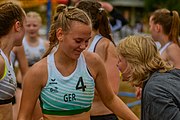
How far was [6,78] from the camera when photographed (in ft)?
10.8

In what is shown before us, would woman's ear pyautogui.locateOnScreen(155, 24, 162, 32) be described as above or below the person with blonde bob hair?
below

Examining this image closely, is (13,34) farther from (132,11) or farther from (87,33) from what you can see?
(132,11)

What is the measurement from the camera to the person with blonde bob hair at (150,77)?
2.60m

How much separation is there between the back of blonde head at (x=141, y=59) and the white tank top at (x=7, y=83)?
91 cm

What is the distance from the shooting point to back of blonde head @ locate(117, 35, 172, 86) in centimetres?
280

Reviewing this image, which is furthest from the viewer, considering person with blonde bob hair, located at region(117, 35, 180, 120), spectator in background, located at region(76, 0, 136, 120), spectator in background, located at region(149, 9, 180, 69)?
spectator in background, located at region(149, 9, 180, 69)

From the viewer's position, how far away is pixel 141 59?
281cm

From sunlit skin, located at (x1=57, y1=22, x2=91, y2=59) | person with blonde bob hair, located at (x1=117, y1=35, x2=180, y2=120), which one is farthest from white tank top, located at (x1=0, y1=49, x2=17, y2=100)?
person with blonde bob hair, located at (x1=117, y1=35, x2=180, y2=120)

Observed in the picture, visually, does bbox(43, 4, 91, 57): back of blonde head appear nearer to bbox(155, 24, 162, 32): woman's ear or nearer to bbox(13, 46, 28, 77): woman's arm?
bbox(155, 24, 162, 32): woman's ear

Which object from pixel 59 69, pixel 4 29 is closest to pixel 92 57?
pixel 59 69

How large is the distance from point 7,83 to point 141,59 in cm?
104

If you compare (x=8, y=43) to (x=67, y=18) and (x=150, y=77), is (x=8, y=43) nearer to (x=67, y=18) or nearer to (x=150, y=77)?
(x=67, y=18)

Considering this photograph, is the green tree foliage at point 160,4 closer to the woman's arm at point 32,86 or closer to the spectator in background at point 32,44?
the spectator in background at point 32,44

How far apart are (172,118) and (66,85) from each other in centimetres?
80
